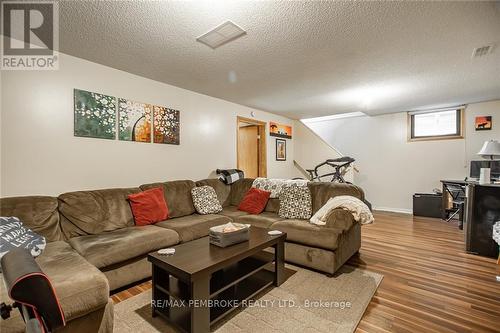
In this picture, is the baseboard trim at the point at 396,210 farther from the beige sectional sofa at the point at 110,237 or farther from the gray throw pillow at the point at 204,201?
the gray throw pillow at the point at 204,201

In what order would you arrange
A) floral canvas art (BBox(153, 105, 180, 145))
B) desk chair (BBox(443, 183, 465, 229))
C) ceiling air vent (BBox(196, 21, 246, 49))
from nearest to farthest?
1. ceiling air vent (BBox(196, 21, 246, 49))
2. floral canvas art (BBox(153, 105, 180, 145))
3. desk chair (BBox(443, 183, 465, 229))

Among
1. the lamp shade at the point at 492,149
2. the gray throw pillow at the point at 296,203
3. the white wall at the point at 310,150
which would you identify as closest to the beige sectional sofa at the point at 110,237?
the gray throw pillow at the point at 296,203

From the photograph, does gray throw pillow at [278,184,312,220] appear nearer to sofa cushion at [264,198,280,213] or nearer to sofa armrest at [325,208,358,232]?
sofa cushion at [264,198,280,213]

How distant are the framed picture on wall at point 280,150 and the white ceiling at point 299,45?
207cm

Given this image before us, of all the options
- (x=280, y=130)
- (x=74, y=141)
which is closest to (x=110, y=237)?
(x=74, y=141)

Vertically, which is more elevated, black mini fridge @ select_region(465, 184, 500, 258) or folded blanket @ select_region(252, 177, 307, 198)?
folded blanket @ select_region(252, 177, 307, 198)

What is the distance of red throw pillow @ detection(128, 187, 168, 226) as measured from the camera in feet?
9.07

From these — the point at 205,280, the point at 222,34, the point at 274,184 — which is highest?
the point at 222,34

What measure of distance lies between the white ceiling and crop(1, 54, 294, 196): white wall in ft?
0.75

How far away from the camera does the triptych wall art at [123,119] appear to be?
2.71m

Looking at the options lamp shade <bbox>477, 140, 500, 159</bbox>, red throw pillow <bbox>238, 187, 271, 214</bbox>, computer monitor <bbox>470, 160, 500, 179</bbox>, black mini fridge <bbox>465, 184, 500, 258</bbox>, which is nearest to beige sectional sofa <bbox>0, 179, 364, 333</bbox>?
red throw pillow <bbox>238, 187, 271, 214</bbox>

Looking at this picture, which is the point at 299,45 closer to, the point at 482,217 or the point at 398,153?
the point at 482,217

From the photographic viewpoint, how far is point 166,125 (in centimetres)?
354

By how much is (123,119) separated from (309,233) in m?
2.73
